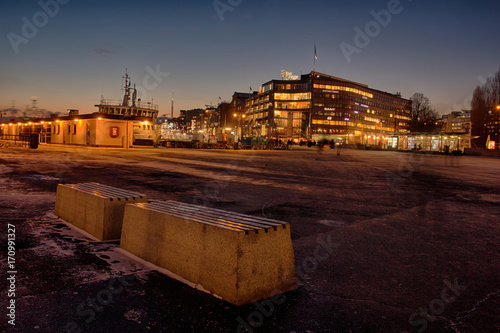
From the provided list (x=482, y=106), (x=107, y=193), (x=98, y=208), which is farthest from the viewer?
(x=482, y=106)

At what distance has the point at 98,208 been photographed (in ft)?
16.3

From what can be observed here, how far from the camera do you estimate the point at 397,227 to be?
6.37 meters

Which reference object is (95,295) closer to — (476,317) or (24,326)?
(24,326)

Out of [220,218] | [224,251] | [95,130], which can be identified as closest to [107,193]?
[220,218]

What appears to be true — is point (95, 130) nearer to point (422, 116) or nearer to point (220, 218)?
point (220, 218)

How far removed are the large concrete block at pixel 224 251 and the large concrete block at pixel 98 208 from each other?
1070 millimetres

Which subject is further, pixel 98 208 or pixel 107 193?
pixel 107 193

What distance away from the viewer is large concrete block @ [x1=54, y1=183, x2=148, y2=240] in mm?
4859

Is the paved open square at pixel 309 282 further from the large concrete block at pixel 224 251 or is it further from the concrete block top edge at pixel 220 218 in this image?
the concrete block top edge at pixel 220 218

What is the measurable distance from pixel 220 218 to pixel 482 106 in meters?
86.4

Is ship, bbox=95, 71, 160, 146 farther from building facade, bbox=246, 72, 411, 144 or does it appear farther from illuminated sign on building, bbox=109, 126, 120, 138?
building facade, bbox=246, 72, 411, 144

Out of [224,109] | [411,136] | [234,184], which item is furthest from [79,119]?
[224,109]

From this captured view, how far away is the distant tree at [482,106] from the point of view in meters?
70.7

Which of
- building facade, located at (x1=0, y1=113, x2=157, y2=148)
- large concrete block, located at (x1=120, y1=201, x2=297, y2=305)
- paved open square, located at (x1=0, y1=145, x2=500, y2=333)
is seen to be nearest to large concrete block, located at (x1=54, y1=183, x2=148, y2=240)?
paved open square, located at (x1=0, y1=145, x2=500, y2=333)
